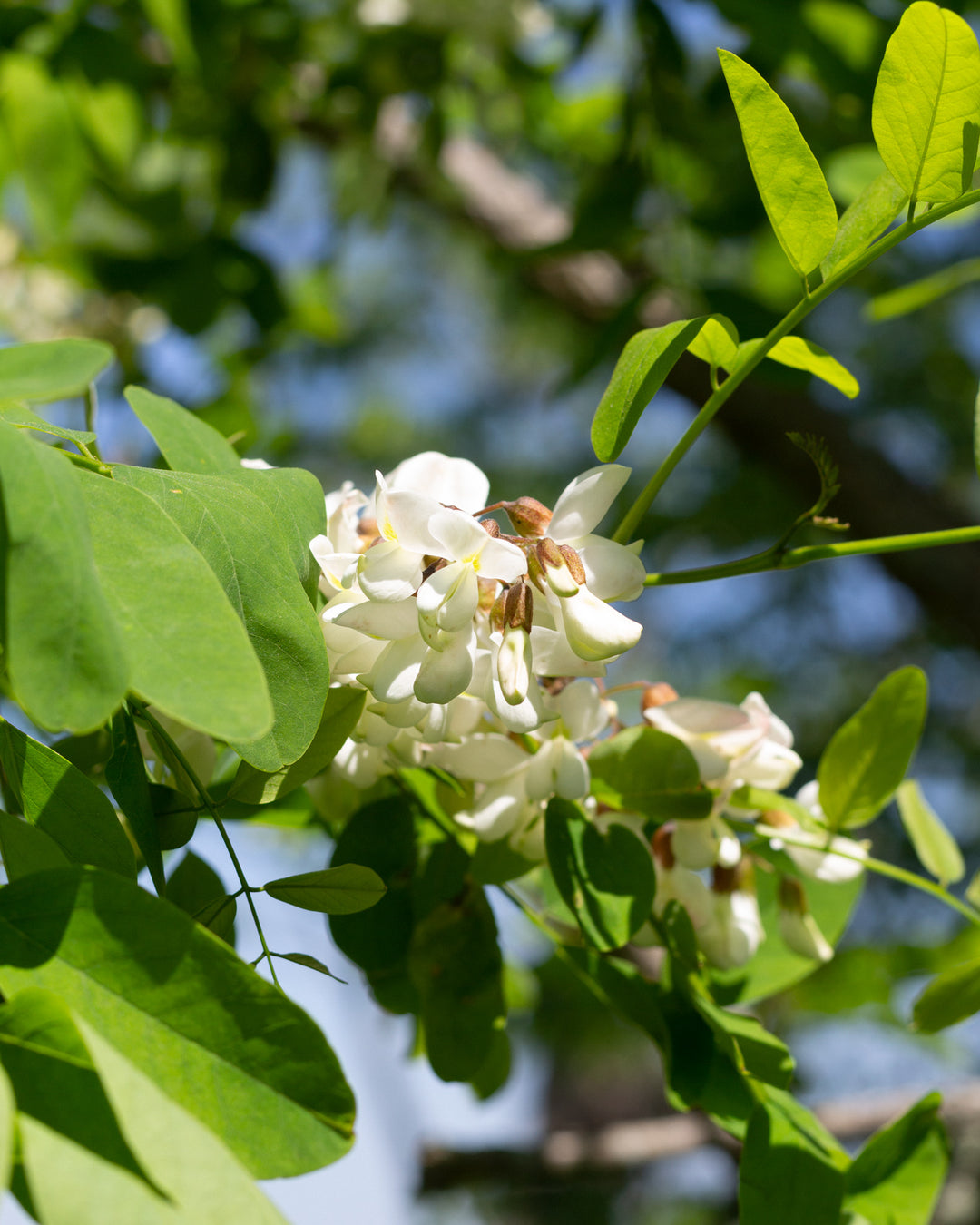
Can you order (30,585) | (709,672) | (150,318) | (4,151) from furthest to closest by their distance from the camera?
1. (709,672)
2. (150,318)
3. (4,151)
4. (30,585)

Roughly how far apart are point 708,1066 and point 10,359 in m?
0.35

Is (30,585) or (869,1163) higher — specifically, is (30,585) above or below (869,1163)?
above

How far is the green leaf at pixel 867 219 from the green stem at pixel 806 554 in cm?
9

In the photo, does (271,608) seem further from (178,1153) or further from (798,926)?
(798,926)

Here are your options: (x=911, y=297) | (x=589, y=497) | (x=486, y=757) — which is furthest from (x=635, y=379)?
(x=911, y=297)

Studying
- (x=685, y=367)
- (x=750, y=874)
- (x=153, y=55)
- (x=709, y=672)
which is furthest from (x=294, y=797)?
(x=709, y=672)

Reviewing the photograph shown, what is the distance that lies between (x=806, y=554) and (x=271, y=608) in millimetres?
166

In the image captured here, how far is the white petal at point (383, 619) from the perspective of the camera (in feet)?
1.05

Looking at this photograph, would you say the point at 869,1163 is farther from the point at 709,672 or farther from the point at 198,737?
the point at 709,672

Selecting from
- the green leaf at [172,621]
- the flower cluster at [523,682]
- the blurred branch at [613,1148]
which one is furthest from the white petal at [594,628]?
the blurred branch at [613,1148]

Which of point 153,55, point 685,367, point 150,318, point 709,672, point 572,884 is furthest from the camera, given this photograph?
point 709,672

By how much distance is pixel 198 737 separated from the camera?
396 mm

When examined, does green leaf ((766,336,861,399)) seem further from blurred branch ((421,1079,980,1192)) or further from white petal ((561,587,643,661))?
blurred branch ((421,1079,980,1192))

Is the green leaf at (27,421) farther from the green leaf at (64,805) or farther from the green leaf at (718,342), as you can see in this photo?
the green leaf at (718,342)
